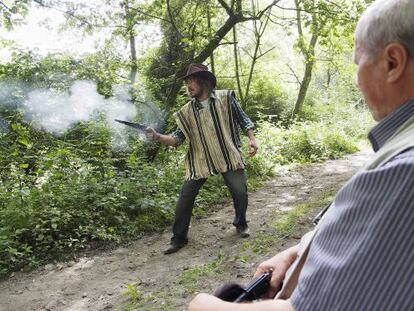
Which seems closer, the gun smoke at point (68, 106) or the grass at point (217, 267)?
the grass at point (217, 267)

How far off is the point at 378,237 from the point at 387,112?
1.51ft

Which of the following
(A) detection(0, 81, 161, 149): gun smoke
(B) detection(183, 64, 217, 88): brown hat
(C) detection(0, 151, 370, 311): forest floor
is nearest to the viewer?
(C) detection(0, 151, 370, 311): forest floor

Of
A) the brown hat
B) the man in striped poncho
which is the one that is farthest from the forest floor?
Answer: the brown hat

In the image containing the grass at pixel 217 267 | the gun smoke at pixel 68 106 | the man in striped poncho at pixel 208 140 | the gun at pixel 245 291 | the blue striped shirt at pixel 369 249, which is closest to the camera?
the blue striped shirt at pixel 369 249

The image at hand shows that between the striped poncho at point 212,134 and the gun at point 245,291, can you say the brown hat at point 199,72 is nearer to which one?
the striped poncho at point 212,134

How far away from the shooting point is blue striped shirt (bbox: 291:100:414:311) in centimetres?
85

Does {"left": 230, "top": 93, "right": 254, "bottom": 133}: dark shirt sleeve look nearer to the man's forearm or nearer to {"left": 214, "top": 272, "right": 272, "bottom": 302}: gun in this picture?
{"left": 214, "top": 272, "right": 272, "bottom": 302}: gun

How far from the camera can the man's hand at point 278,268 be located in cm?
159

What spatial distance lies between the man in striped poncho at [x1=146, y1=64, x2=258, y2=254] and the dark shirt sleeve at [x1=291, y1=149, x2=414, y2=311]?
4.43 metres

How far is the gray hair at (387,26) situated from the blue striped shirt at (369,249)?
0.35 metres

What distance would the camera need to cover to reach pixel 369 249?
2.94 feet

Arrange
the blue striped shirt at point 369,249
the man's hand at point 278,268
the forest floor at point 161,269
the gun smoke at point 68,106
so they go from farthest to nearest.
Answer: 1. the gun smoke at point 68,106
2. the forest floor at point 161,269
3. the man's hand at point 278,268
4. the blue striped shirt at point 369,249

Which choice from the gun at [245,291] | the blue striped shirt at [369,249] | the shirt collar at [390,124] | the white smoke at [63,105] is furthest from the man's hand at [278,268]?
the white smoke at [63,105]

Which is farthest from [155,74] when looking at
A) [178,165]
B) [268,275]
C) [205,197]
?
[268,275]
